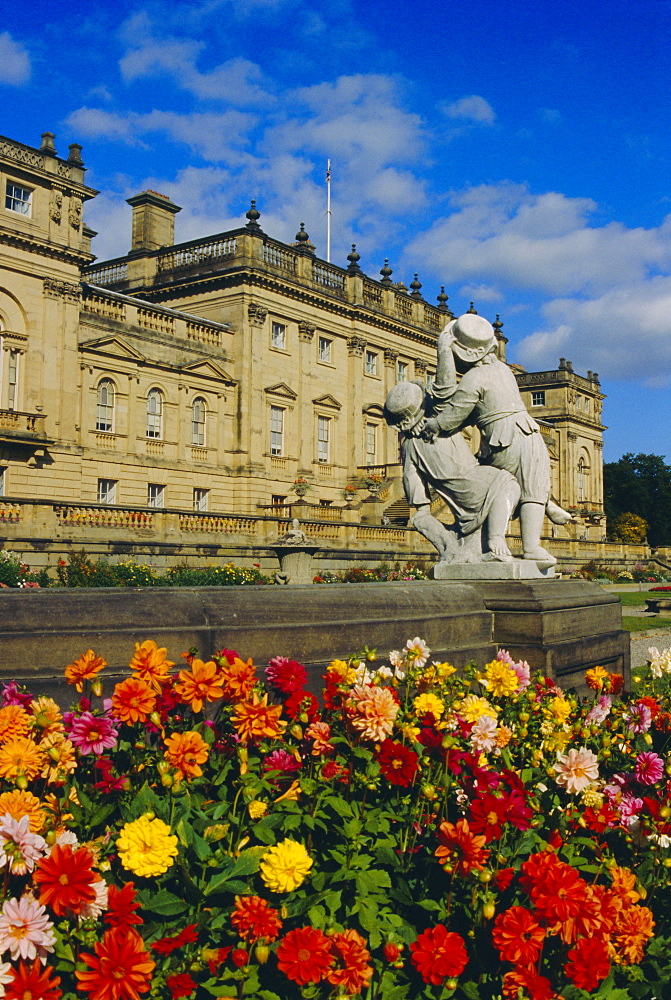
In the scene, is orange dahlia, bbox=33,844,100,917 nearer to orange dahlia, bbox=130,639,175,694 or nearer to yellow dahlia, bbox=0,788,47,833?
yellow dahlia, bbox=0,788,47,833

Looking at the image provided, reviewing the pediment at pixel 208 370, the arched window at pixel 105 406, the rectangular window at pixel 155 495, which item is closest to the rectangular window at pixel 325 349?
Result: the pediment at pixel 208 370

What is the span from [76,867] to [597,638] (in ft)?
18.9

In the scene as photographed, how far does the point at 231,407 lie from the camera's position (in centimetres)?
3944

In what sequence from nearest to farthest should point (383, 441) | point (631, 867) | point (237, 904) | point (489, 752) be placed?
point (237, 904) → point (631, 867) → point (489, 752) → point (383, 441)

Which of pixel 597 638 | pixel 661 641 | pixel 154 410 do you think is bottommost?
pixel 661 641

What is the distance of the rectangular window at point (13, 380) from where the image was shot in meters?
30.0

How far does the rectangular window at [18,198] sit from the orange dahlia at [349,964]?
31.7 meters

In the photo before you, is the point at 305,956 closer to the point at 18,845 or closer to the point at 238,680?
the point at 18,845

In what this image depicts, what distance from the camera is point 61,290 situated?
31.3 m

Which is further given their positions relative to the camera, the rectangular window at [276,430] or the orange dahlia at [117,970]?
the rectangular window at [276,430]

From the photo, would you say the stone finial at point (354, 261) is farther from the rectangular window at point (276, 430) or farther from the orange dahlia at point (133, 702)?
the orange dahlia at point (133, 702)

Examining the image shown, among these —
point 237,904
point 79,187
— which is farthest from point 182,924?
point 79,187

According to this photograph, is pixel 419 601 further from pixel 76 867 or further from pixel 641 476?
pixel 641 476

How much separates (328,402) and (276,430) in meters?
4.34
